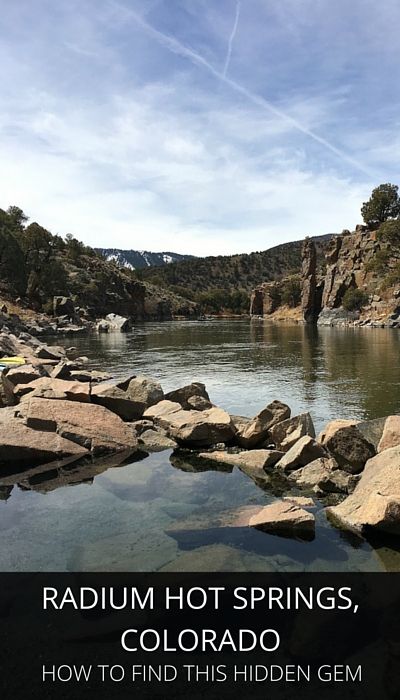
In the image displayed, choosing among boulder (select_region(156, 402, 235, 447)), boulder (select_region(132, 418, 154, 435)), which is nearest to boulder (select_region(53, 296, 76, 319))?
boulder (select_region(132, 418, 154, 435))

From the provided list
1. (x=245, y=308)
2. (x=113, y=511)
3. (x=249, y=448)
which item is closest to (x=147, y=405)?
(x=249, y=448)

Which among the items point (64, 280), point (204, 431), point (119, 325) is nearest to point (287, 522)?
point (204, 431)

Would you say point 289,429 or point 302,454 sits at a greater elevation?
point 289,429

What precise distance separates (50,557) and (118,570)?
120 cm

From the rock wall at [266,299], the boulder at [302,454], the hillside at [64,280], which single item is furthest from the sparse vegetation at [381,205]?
the boulder at [302,454]

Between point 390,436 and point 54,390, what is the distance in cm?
1000

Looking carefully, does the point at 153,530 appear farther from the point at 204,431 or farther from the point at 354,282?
the point at 354,282

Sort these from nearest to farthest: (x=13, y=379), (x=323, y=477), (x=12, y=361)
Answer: (x=323, y=477), (x=13, y=379), (x=12, y=361)

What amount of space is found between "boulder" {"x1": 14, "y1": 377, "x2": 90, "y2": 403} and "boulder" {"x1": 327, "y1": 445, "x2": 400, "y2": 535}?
9306 mm

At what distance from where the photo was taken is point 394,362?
3378 cm

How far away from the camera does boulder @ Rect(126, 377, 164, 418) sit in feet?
55.4

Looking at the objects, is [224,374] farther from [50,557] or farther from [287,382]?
[50,557]

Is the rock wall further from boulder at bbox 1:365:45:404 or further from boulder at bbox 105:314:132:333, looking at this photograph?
boulder at bbox 1:365:45:404

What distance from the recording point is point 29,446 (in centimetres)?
1284
